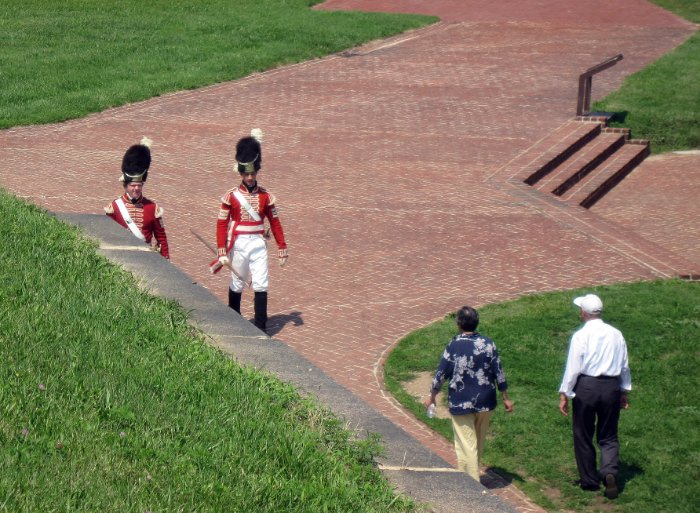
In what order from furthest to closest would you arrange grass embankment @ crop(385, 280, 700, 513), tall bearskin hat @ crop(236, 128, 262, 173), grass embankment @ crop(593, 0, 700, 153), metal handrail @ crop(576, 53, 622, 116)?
grass embankment @ crop(593, 0, 700, 153), metal handrail @ crop(576, 53, 622, 116), tall bearskin hat @ crop(236, 128, 262, 173), grass embankment @ crop(385, 280, 700, 513)

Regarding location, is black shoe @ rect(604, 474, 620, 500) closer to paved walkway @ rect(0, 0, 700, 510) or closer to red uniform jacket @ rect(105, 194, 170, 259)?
paved walkway @ rect(0, 0, 700, 510)

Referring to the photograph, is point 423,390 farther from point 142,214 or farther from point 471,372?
point 142,214

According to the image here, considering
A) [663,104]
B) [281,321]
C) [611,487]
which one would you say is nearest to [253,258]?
[281,321]

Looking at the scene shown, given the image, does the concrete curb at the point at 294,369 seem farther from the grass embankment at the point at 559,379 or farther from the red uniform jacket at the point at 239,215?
the grass embankment at the point at 559,379

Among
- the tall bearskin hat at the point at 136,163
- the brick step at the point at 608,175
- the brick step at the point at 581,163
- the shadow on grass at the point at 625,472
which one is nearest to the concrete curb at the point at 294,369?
the tall bearskin hat at the point at 136,163

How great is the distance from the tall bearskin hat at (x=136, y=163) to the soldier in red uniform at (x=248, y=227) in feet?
3.00

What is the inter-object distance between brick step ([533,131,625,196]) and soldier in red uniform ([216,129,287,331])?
25.8 feet

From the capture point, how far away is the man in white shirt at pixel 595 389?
8.65 metres

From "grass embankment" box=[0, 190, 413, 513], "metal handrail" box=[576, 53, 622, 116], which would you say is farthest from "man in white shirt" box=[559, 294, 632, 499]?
"metal handrail" box=[576, 53, 622, 116]

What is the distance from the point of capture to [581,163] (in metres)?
19.8

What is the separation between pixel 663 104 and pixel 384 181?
26.8 ft

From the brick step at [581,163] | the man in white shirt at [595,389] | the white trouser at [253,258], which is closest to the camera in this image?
the man in white shirt at [595,389]

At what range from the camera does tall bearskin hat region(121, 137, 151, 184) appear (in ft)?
33.4

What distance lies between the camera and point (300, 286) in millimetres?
13305
